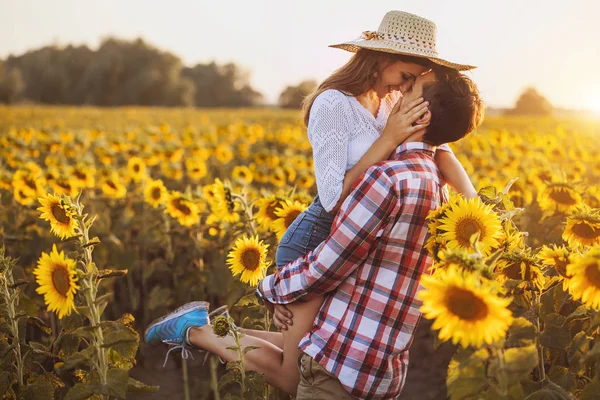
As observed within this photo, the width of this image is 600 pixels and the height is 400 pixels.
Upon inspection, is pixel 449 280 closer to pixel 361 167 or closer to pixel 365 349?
pixel 365 349

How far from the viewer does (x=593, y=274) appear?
192cm

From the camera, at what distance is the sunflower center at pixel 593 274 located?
1.91m

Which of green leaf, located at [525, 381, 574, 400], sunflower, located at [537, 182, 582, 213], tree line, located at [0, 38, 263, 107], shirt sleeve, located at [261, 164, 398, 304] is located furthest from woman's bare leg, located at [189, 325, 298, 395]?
tree line, located at [0, 38, 263, 107]

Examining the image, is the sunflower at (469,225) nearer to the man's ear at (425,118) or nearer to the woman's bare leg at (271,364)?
the man's ear at (425,118)

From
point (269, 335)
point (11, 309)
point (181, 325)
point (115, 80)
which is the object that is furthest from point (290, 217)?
point (115, 80)

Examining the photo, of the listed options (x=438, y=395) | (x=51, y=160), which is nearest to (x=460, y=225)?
(x=438, y=395)

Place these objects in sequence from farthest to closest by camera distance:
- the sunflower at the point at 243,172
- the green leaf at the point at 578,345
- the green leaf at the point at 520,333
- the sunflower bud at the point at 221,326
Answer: the sunflower at the point at 243,172
the sunflower bud at the point at 221,326
the green leaf at the point at 578,345
the green leaf at the point at 520,333

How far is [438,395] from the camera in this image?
11.5ft

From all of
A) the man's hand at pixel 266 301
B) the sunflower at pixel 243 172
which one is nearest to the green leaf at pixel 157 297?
the man's hand at pixel 266 301

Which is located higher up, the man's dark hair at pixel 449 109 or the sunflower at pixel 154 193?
the man's dark hair at pixel 449 109

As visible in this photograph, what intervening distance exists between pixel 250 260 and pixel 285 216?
0.41 metres

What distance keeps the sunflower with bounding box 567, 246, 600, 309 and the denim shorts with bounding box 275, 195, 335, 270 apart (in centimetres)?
104

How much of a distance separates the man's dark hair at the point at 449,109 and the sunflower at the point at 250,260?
2.77 feet

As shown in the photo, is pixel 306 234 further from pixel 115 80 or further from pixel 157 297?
pixel 115 80
